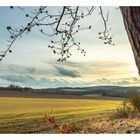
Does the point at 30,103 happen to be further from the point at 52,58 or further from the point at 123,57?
the point at 123,57

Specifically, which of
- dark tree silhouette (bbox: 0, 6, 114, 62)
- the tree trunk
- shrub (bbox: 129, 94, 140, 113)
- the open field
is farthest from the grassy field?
the tree trunk

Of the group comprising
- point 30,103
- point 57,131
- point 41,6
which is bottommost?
point 57,131

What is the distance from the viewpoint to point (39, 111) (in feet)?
10.9

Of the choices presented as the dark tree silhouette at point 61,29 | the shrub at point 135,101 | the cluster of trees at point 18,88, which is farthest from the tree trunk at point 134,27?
the cluster of trees at point 18,88

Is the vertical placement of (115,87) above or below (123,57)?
below

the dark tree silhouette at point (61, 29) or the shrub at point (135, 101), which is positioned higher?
the dark tree silhouette at point (61, 29)

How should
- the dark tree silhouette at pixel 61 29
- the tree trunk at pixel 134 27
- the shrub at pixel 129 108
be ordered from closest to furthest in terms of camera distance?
1. the tree trunk at pixel 134 27
2. the dark tree silhouette at pixel 61 29
3. the shrub at pixel 129 108

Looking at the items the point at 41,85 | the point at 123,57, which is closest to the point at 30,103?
the point at 41,85

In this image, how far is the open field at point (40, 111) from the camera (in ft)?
10.9

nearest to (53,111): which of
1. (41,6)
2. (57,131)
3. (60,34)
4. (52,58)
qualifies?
(57,131)

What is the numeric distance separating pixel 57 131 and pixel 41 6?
104 centimetres

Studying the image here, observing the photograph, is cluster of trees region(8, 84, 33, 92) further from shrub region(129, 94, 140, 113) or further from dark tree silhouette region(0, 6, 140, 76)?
shrub region(129, 94, 140, 113)

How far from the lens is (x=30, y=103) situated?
3379 mm

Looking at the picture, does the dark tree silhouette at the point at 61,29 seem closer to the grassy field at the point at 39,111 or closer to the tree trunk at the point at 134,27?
the grassy field at the point at 39,111
